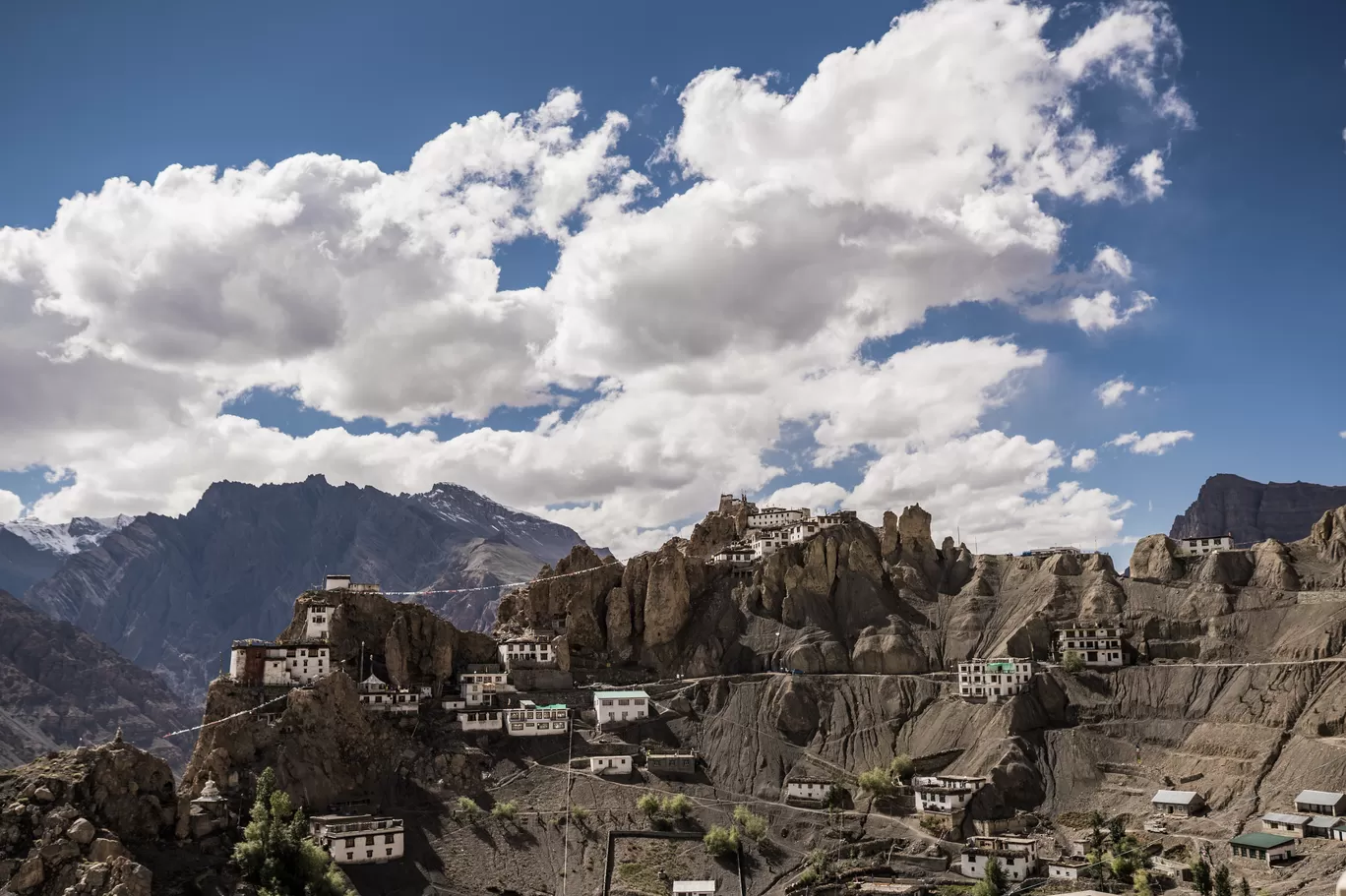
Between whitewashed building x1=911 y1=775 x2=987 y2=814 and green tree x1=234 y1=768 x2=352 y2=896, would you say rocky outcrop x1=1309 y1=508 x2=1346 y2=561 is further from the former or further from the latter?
green tree x1=234 y1=768 x2=352 y2=896

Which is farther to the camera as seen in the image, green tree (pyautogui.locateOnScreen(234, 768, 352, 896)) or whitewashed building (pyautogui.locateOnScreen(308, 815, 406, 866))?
whitewashed building (pyautogui.locateOnScreen(308, 815, 406, 866))

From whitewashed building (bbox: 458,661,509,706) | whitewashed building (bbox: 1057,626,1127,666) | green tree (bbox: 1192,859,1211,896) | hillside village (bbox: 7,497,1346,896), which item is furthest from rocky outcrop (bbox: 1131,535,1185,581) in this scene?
whitewashed building (bbox: 458,661,509,706)

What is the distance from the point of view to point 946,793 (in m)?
118

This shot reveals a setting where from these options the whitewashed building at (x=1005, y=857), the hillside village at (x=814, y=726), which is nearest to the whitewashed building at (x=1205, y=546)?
the hillside village at (x=814, y=726)

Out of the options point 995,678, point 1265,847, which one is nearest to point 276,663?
point 995,678

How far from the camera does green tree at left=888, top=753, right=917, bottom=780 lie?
127 metres

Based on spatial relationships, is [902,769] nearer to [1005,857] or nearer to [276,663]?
[1005,857]

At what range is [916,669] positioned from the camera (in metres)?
148

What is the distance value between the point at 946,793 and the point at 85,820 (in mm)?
74758

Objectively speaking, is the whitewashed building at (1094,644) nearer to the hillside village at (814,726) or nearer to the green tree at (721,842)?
the hillside village at (814,726)

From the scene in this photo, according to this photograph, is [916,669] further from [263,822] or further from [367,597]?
[263,822]

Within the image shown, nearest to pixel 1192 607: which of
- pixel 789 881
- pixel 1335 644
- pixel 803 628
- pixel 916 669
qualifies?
pixel 1335 644

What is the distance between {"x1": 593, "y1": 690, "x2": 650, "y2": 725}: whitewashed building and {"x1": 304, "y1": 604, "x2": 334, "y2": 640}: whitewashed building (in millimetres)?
30916

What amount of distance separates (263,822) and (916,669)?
79.2 meters
